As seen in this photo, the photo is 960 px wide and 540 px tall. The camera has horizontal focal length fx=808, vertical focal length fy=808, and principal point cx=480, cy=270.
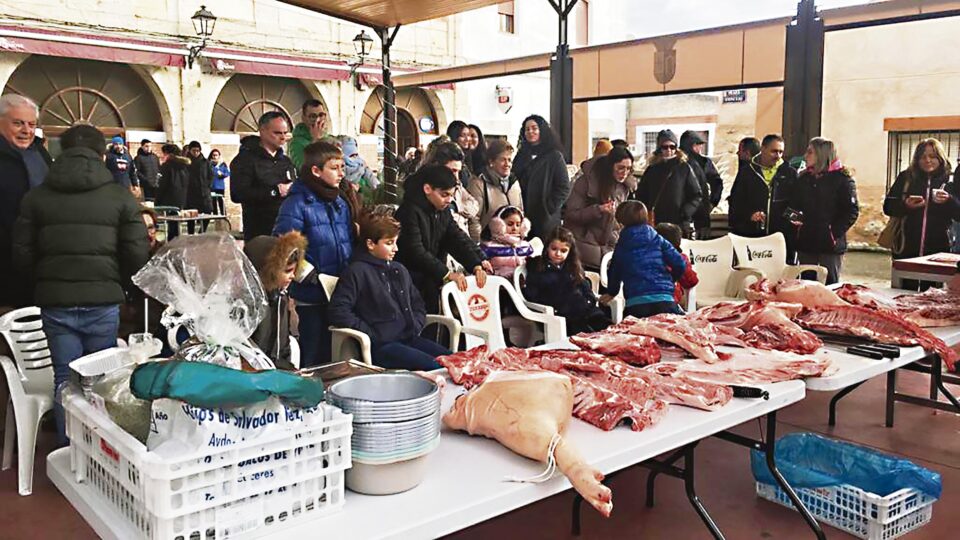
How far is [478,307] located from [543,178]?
197cm

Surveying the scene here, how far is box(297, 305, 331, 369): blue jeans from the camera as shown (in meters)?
4.41

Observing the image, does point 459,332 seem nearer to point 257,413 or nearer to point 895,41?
point 257,413

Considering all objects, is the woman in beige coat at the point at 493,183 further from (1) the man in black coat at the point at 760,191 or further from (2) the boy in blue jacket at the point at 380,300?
(1) the man in black coat at the point at 760,191

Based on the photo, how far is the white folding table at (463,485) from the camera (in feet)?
5.35

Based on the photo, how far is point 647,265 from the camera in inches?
190

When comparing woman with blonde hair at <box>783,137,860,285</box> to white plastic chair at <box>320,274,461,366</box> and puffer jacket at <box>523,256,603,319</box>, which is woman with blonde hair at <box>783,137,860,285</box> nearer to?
puffer jacket at <box>523,256,603,319</box>

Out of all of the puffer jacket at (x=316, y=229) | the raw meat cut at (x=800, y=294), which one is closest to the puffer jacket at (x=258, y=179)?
the puffer jacket at (x=316, y=229)

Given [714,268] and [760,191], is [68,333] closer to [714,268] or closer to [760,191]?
[714,268]

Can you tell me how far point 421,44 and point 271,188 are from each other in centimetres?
1368

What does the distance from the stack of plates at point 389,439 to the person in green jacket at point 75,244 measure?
264cm

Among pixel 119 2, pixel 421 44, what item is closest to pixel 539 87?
pixel 421 44

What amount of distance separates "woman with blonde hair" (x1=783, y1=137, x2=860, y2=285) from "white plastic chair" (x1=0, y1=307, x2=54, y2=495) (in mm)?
5394

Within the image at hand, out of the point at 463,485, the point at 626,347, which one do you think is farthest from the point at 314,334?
the point at 463,485

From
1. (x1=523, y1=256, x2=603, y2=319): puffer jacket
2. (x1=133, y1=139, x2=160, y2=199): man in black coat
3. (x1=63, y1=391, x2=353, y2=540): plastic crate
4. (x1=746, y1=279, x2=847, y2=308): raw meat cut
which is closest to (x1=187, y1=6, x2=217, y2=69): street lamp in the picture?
(x1=133, y1=139, x2=160, y2=199): man in black coat
